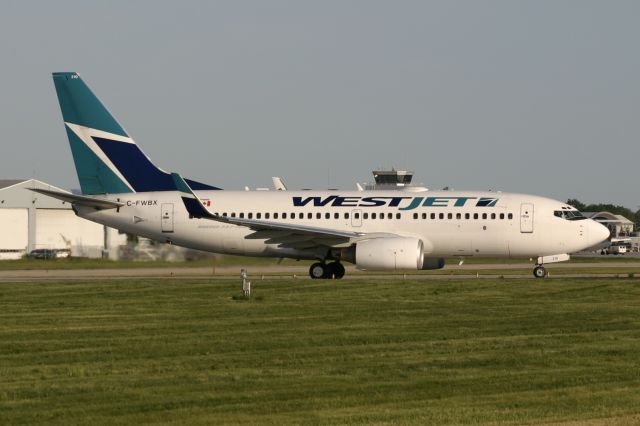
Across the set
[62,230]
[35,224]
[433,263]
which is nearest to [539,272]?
[433,263]

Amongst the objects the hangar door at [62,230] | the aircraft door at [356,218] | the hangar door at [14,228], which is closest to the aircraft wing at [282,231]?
the aircraft door at [356,218]

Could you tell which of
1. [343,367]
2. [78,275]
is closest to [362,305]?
[343,367]

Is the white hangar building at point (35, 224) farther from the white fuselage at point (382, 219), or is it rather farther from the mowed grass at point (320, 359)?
the mowed grass at point (320, 359)

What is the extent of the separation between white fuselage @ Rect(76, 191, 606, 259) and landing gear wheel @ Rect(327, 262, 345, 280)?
3.63 ft

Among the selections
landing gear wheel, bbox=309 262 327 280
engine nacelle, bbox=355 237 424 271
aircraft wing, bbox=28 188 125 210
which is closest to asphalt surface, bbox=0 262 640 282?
landing gear wheel, bbox=309 262 327 280

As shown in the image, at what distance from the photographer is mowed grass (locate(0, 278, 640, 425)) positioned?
14.4m

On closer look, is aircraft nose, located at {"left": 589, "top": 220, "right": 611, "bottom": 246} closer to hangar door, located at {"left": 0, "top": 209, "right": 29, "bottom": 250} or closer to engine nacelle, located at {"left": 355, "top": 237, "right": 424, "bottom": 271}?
engine nacelle, located at {"left": 355, "top": 237, "right": 424, "bottom": 271}

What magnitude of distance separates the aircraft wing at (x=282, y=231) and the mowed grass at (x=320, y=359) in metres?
9.01

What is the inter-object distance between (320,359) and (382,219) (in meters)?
26.4

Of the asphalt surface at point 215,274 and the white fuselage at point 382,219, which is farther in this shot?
the asphalt surface at point 215,274

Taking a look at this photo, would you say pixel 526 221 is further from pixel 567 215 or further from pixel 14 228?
pixel 14 228

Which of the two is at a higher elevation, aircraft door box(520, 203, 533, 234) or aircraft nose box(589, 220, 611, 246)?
aircraft door box(520, 203, 533, 234)

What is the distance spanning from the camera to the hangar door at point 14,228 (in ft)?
273

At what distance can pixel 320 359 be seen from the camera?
62.6 ft
